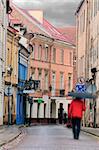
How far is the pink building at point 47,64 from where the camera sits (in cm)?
→ 8325

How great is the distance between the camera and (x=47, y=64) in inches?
3435

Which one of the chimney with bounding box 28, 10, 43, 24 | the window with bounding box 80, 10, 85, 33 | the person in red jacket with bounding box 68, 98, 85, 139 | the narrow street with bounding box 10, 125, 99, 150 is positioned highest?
the chimney with bounding box 28, 10, 43, 24

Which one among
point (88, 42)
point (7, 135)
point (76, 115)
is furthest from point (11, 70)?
point (76, 115)

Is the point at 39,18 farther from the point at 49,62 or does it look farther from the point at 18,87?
the point at 18,87

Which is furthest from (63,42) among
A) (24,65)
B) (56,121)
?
(24,65)

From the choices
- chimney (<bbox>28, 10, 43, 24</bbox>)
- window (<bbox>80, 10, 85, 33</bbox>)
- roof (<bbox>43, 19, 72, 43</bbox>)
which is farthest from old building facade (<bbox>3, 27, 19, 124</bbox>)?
chimney (<bbox>28, 10, 43, 24</bbox>)

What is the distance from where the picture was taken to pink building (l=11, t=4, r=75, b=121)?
8325 centimetres

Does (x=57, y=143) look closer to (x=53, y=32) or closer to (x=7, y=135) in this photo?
(x=7, y=135)

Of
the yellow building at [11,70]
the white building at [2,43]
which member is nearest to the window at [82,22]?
the yellow building at [11,70]

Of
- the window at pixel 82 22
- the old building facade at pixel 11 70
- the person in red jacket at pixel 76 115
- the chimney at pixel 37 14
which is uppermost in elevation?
the chimney at pixel 37 14

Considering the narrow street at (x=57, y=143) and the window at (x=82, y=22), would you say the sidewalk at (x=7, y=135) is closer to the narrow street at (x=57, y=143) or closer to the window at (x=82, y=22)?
the narrow street at (x=57, y=143)

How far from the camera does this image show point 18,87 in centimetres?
6031

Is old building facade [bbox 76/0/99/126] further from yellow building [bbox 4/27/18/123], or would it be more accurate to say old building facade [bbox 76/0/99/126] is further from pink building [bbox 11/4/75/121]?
pink building [bbox 11/4/75/121]

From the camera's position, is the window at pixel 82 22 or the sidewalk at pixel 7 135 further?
the window at pixel 82 22
